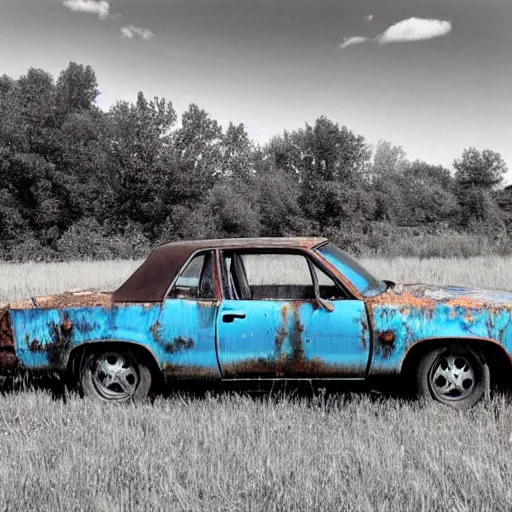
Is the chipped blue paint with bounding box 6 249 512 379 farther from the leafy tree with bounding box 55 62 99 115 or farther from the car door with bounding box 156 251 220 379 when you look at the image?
the leafy tree with bounding box 55 62 99 115

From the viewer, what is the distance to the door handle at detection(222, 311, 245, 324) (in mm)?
5551

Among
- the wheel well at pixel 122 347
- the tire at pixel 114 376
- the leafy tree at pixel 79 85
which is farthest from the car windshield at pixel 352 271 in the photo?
the leafy tree at pixel 79 85

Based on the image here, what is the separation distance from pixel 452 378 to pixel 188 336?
218 centimetres

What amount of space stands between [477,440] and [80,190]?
38875mm

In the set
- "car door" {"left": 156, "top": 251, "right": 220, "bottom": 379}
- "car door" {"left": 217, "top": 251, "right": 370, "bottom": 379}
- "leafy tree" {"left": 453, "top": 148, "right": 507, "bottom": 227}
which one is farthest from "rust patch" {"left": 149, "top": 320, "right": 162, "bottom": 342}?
"leafy tree" {"left": 453, "top": 148, "right": 507, "bottom": 227}

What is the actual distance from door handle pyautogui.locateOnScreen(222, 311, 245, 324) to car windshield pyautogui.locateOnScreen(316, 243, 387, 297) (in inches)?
33.9

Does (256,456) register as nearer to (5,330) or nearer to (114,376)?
(114,376)

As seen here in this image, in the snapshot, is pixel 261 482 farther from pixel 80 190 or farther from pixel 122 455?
pixel 80 190

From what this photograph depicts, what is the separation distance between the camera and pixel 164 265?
590cm

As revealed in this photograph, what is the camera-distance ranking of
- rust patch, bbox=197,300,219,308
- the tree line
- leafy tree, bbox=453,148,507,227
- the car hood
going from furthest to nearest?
1. leafy tree, bbox=453,148,507,227
2. the tree line
3. rust patch, bbox=197,300,219,308
4. the car hood

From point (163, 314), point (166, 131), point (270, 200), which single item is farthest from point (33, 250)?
point (163, 314)

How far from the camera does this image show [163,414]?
206 inches

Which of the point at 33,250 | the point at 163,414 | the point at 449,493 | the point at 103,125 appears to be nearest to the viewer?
the point at 449,493

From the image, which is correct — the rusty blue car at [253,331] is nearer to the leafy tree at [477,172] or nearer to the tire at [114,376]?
the tire at [114,376]
